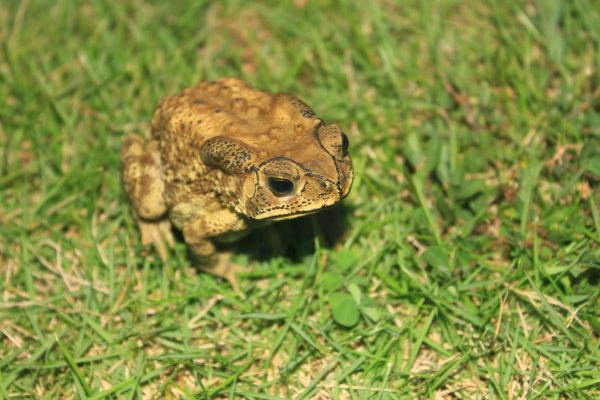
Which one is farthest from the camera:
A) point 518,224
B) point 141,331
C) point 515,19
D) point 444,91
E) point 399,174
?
point 515,19

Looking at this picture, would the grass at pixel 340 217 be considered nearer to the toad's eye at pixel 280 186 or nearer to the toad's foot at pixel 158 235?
the toad's foot at pixel 158 235

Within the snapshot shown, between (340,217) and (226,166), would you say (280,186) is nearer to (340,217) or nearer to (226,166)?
(226,166)

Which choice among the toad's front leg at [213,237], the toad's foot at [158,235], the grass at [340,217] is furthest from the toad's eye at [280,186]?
the toad's foot at [158,235]

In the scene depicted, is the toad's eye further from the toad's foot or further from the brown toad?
the toad's foot

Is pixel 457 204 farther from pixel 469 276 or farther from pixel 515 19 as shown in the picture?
pixel 515 19

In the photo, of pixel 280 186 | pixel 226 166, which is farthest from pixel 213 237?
pixel 280 186

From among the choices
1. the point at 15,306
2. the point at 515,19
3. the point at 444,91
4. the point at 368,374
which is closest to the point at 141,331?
the point at 15,306
